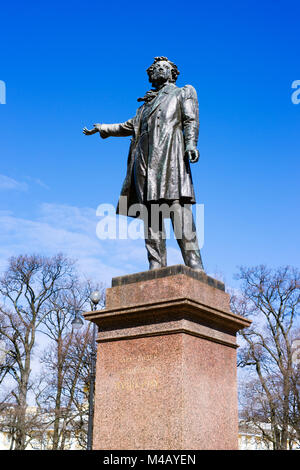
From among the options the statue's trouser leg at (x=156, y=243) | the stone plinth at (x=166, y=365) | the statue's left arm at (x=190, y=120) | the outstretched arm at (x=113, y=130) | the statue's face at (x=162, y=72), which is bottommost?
the stone plinth at (x=166, y=365)

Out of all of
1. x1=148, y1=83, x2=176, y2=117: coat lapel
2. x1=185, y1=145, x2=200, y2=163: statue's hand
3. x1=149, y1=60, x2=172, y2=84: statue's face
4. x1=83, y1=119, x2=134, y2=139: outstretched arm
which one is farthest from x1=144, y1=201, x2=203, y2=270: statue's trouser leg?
x1=149, y1=60, x2=172, y2=84: statue's face

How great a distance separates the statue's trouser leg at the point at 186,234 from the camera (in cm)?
684

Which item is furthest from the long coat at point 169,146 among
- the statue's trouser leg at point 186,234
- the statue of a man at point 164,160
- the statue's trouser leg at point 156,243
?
the statue's trouser leg at point 156,243

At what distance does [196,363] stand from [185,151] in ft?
9.41

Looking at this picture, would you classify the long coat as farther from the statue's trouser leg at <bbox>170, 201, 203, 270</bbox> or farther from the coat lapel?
the statue's trouser leg at <bbox>170, 201, 203, 270</bbox>

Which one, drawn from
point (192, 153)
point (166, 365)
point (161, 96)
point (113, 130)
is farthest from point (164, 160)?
point (166, 365)

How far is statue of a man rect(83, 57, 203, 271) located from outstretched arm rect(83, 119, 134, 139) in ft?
0.40

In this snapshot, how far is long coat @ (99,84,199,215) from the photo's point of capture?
7.13 meters

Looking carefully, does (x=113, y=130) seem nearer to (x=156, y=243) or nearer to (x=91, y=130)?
(x=91, y=130)

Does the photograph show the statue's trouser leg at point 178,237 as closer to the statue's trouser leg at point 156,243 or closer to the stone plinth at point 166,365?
the statue's trouser leg at point 156,243

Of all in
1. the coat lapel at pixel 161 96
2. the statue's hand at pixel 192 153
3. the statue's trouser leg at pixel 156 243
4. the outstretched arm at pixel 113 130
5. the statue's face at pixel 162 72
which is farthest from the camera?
the outstretched arm at pixel 113 130

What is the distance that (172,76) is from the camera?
7941 millimetres

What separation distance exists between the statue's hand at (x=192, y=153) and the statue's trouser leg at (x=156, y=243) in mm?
885
